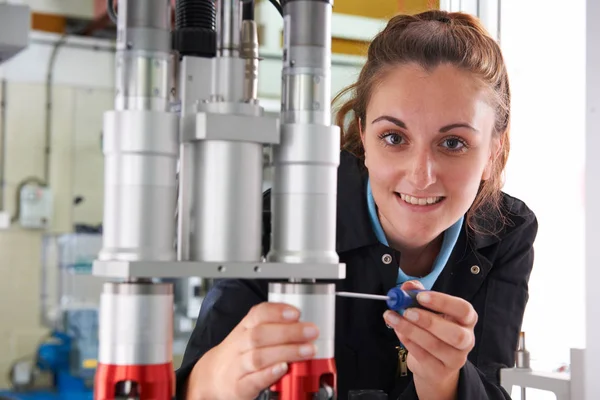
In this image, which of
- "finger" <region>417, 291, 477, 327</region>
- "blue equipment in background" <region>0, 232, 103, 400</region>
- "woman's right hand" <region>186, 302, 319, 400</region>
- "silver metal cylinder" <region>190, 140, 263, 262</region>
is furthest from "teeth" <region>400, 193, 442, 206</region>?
"blue equipment in background" <region>0, 232, 103, 400</region>

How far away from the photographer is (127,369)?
1.88ft

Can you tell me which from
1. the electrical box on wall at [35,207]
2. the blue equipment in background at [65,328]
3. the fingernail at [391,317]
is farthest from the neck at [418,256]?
the electrical box on wall at [35,207]

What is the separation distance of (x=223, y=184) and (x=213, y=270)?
0.23 feet

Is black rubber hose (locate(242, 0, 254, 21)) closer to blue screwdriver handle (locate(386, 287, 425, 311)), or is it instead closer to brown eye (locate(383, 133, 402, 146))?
blue screwdriver handle (locate(386, 287, 425, 311))

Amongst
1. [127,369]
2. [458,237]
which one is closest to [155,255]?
[127,369]

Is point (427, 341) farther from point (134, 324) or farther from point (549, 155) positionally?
point (549, 155)

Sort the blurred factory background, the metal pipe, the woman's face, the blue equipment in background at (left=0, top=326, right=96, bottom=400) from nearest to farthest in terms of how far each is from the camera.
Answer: the woman's face → the blue equipment in background at (left=0, top=326, right=96, bottom=400) → the blurred factory background → the metal pipe

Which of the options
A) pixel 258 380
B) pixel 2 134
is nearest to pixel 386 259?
pixel 258 380

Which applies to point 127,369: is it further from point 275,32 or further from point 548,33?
point 275,32

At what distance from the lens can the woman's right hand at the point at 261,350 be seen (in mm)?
605

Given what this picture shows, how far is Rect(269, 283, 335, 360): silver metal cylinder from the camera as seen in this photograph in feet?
2.00

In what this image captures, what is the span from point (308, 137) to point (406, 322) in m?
0.35

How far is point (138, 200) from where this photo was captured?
0.57 metres

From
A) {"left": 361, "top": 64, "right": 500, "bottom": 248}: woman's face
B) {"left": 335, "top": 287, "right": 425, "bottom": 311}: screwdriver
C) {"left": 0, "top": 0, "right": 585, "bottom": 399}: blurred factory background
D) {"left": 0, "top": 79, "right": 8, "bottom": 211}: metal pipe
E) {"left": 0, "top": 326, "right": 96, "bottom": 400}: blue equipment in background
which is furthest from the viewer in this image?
{"left": 0, "top": 79, "right": 8, "bottom": 211}: metal pipe
